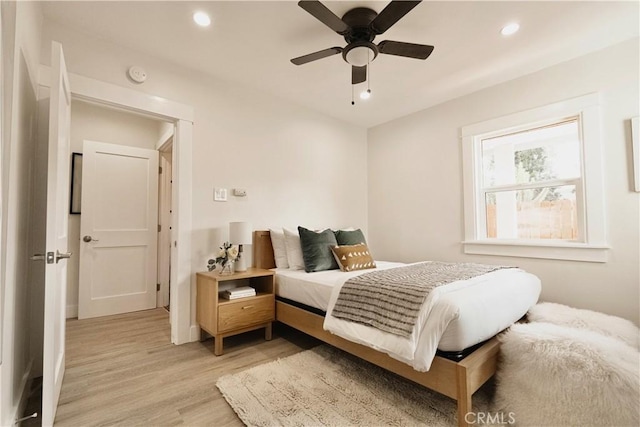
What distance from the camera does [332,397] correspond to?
72.5 inches

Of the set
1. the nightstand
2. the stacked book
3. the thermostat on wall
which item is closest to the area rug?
the nightstand

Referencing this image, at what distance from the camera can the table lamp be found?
110 inches

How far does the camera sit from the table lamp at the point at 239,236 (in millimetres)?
2797

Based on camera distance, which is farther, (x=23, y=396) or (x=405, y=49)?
(x=405, y=49)

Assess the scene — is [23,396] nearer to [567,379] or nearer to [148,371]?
[148,371]

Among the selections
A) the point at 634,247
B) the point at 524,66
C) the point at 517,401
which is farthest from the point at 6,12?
the point at 634,247

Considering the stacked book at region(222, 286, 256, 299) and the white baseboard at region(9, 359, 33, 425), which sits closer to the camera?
the white baseboard at region(9, 359, 33, 425)

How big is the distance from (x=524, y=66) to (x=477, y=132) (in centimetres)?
72

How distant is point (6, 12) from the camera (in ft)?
4.15

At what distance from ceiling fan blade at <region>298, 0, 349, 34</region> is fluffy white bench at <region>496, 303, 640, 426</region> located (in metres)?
2.25

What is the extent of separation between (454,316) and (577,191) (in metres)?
2.17

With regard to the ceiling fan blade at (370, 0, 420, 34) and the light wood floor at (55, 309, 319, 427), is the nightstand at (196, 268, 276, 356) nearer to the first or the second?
the light wood floor at (55, 309, 319, 427)

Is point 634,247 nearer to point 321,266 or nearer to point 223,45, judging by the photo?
point 321,266

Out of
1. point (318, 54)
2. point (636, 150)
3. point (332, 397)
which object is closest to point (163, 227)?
point (318, 54)
